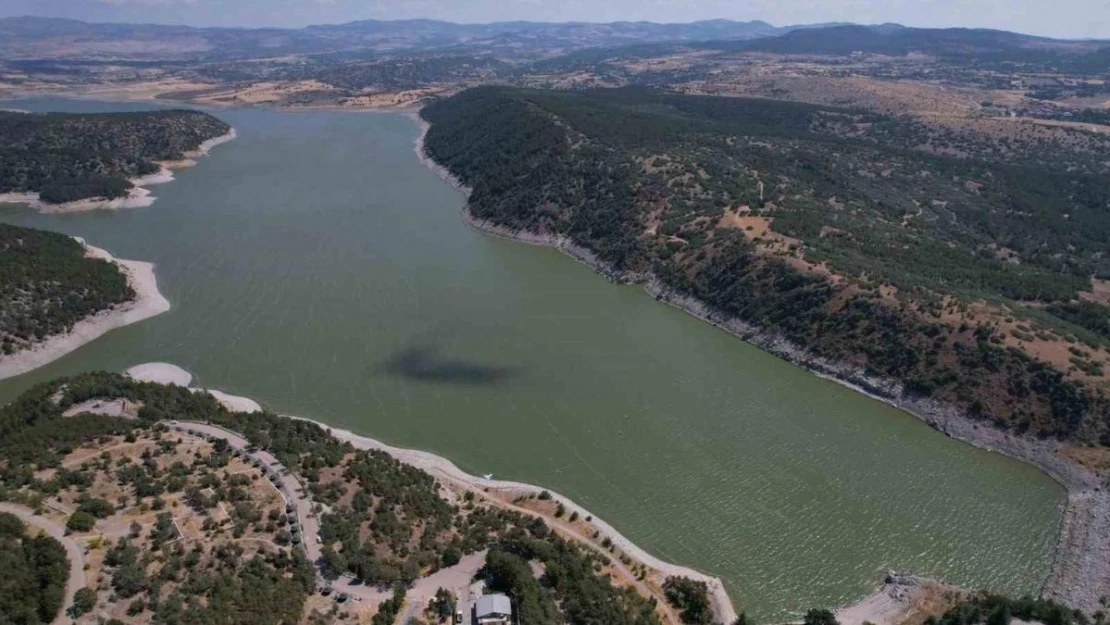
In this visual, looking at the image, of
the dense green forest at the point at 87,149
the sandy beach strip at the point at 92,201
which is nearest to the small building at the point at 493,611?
the sandy beach strip at the point at 92,201

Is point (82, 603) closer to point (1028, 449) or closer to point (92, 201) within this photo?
point (1028, 449)

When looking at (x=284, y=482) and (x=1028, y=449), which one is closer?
(x=284, y=482)

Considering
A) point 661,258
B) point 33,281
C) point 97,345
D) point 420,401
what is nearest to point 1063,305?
point 661,258

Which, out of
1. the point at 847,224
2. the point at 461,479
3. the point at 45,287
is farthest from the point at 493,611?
the point at 847,224

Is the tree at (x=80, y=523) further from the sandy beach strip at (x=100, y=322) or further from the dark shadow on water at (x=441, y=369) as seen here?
the sandy beach strip at (x=100, y=322)

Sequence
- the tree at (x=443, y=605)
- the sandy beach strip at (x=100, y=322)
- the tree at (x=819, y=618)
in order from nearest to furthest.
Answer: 1. the tree at (x=443, y=605)
2. the tree at (x=819, y=618)
3. the sandy beach strip at (x=100, y=322)

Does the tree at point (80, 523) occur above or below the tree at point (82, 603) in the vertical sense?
above

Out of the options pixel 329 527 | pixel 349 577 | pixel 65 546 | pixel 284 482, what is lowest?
pixel 349 577
